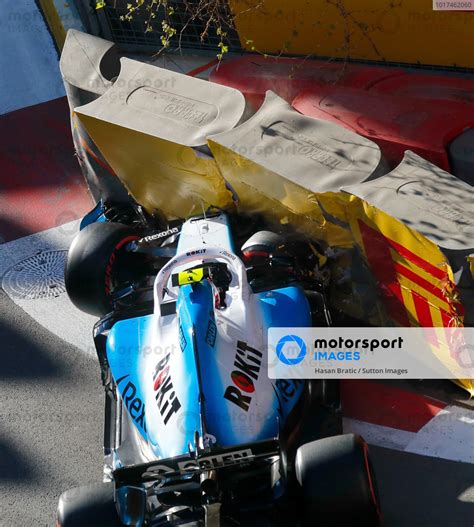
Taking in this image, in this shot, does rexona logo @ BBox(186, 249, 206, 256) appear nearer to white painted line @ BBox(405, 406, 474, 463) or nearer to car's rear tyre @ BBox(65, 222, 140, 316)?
car's rear tyre @ BBox(65, 222, 140, 316)

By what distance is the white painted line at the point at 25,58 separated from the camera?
38.0ft

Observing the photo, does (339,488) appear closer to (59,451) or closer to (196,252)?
(196,252)

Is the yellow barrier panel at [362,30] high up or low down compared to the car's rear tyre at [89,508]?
up

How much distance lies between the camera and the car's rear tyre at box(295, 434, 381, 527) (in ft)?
16.2

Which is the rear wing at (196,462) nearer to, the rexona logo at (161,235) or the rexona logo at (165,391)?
the rexona logo at (165,391)

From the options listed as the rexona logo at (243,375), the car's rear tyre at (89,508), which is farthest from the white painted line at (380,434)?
the car's rear tyre at (89,508)

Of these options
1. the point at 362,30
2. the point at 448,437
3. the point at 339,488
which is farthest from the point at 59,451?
the point at 362,30

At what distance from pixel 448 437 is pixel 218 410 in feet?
5.58

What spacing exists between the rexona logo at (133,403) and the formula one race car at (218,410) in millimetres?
11

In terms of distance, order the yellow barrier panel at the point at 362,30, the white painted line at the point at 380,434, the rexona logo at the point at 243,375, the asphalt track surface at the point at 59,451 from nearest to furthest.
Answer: the rexona logo at the point at 243,375 → the asphalt track surface at the point at 59,451 → the white painted line at the point at 380,434 → the yellow barrier panel at the point at 362,30

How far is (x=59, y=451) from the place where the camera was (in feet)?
21.7

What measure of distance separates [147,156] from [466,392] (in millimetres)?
3367

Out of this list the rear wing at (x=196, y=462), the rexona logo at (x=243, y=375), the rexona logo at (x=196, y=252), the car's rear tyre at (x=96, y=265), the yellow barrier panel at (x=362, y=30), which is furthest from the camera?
the yellow barrier panel at (x=362, y=30)

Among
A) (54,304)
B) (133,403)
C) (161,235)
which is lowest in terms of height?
(54,304)
